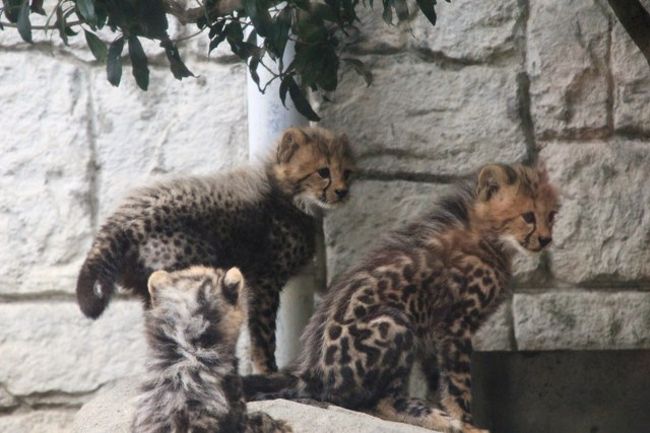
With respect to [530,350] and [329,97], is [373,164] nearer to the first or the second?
[329,97]

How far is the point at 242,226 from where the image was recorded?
4.25 meters

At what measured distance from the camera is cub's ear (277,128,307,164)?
436cm

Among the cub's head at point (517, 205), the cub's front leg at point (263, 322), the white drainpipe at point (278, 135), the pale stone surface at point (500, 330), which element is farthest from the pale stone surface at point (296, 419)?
the pale stone surface at point (500, 330)

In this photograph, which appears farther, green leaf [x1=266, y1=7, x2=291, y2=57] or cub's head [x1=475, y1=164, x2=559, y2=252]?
cub's head [x1=475, y1=164, x2=559, y2=252]

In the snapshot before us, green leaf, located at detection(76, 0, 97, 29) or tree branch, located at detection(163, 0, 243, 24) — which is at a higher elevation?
tree branch, located at detection(163, 0, 243, 24)

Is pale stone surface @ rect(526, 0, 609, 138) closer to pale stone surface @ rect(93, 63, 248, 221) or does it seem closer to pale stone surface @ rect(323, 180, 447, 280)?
pale stone surface @ rect(323, 180, 447, 280)

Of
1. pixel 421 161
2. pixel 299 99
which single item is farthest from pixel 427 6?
pixel 421 161

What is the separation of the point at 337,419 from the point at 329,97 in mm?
1737

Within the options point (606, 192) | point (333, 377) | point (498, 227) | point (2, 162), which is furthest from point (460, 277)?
point (2, 162)

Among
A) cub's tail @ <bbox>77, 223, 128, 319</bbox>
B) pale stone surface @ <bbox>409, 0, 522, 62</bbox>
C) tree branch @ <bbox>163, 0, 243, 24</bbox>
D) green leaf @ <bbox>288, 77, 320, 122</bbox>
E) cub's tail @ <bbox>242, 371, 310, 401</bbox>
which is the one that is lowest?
cub's tail @ <bbox>242, 371, 310, 401</bbox>

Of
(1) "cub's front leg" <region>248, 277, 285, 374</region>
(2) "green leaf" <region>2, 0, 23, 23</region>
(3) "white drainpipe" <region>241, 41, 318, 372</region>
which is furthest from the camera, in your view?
(3) "white drainpipe" <region>241, 41, 318, 372</region>

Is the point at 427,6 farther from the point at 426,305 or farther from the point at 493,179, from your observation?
the point at 426,305

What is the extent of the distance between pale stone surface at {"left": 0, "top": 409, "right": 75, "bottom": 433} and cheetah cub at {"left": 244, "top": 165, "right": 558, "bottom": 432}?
1.39 m

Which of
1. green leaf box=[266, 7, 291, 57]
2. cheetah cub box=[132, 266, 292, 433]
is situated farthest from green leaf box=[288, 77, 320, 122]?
cheetah cub box=[132, 266, 292, 433]
